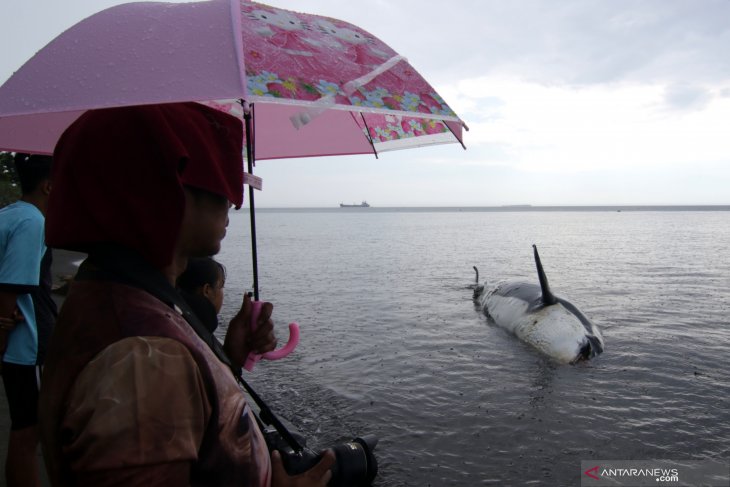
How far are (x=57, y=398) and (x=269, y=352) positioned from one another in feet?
4.91

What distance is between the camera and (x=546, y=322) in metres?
10.3

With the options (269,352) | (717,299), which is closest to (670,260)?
(717,299)

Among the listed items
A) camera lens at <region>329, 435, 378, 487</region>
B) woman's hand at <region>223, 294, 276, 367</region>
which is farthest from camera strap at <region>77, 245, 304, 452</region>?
camera lens at <region>329, 435, 378, 487</region>

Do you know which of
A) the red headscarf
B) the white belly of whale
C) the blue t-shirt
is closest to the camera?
the red headscarf

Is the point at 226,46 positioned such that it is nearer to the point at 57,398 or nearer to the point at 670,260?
the point at 57,398

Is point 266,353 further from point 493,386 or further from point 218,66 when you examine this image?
point 493,386

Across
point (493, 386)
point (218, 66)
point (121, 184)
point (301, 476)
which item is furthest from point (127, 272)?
point (493, 386)

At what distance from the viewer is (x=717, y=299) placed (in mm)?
16156

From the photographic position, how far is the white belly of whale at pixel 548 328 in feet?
30.7

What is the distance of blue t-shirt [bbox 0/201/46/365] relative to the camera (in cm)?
332

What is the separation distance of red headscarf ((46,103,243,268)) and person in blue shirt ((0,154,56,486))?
7.39 ft

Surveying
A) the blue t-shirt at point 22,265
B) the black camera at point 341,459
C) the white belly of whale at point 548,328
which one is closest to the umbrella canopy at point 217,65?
the blue t-shirt at point 22,265

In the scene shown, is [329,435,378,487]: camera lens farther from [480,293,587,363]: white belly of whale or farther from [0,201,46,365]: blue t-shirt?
[480,293,587,363]: white belly of whale

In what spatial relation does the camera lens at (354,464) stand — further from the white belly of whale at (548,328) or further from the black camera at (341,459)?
the white belly of whale at (548,328)
